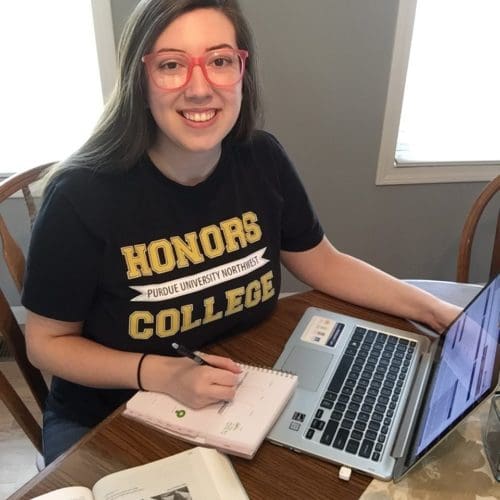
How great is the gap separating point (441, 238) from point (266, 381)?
1.68 meters

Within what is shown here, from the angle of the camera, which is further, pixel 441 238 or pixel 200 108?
pixel 441 238

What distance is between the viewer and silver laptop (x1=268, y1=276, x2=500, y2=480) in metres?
0.72

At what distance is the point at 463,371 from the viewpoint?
76cm

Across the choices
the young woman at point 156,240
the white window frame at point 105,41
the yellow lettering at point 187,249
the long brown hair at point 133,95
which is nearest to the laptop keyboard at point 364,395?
the young woman at point 156,240

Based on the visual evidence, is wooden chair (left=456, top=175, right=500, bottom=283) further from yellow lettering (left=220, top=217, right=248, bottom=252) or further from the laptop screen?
yellow lettering (left=220, top=217, right=248, bottom=252)

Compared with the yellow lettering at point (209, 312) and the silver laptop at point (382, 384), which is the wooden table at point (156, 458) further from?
the yellow lettering at point (209, 312)

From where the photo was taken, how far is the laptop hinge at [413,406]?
2.51 ft

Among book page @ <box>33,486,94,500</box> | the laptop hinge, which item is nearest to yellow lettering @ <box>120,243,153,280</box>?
book page @ <box>33,486,94,500</box>

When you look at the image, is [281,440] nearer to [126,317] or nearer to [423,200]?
[126,317]

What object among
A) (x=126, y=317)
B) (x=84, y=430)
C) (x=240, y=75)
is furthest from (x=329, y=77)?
(x=84, y=430)

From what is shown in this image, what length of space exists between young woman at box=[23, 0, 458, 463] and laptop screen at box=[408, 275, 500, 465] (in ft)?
0.47

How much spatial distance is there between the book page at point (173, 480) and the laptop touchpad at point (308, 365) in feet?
0.69

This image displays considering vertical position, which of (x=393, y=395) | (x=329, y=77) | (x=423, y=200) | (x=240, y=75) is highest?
(x=240, y=75)

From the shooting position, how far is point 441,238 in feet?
7.54
